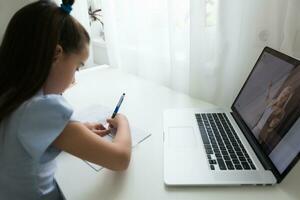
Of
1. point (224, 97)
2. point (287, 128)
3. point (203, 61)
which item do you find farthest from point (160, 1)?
point (287, 128)

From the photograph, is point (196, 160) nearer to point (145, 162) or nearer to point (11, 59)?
point (145, 162)

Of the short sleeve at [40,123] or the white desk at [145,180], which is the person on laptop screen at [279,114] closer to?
the white desk at [145,180]

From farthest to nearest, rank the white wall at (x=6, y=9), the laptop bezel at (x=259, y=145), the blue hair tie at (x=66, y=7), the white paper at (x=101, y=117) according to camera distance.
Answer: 1. the white wall at (x=6, y=9)
2. the white paper at (x=101, y=117)
3. the blue hair tie at (x=66, y=7)
4. the laptop bezel at (x=259, y=145)

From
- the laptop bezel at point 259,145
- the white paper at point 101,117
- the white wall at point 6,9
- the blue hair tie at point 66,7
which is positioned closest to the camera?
the laptop bezel at point 259,145

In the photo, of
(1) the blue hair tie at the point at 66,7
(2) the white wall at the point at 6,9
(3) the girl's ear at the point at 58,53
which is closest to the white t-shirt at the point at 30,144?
(3) the girl's ear at the point at 58,53

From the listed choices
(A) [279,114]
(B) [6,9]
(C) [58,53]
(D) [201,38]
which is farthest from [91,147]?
(B) [6,9]

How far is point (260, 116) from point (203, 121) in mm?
205

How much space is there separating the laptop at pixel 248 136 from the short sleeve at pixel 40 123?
301 millimetres

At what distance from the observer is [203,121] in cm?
94

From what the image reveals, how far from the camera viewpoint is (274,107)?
0.74 metres

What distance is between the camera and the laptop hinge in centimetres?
68

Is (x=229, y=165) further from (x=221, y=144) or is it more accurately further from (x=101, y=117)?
(x=101, y=117)

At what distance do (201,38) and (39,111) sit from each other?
0.67 m

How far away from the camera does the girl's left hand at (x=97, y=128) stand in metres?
0.90
